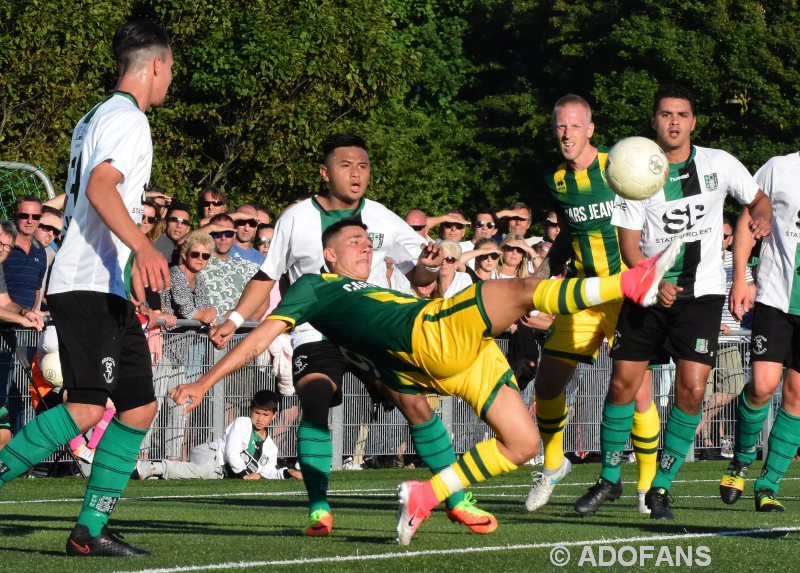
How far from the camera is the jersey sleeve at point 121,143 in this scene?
6855 millimetres

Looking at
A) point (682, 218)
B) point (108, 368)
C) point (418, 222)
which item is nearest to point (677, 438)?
point (682, 218)

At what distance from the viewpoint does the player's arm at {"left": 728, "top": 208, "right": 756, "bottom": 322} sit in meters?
10.0

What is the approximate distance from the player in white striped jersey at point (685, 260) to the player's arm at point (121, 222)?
387 cm

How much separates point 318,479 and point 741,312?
339cm

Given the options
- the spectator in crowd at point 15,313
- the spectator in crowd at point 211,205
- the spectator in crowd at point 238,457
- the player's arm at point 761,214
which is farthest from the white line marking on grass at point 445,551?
the spectator in crowd at point 211,205

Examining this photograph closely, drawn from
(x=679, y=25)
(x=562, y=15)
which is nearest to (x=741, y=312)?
(x=679, y=25)

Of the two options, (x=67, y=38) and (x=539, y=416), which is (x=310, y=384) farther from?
(x=67, y=38)

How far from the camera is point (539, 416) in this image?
1032 centimetres

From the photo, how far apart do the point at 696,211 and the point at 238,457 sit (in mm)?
6080

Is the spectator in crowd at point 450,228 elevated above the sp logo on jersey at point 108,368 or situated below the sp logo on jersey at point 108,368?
above

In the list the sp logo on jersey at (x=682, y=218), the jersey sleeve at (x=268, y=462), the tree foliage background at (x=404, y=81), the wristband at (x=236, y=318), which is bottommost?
the jersey sleeve at (x=268, y=462)

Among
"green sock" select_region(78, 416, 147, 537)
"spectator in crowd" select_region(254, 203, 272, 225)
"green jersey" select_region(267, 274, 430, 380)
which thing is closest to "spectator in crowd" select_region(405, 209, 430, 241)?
"spectator in crowd" select_region(254, 203, 272, 225)

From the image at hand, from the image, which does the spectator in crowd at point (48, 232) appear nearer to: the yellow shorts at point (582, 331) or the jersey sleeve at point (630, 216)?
the yellow shorts at point (582, 331)

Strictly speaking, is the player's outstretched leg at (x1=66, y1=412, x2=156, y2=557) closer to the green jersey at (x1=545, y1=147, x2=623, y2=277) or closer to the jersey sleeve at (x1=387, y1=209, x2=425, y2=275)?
the jersey sleeve at (x1=387, y1=209, x2=425, y2=275)
